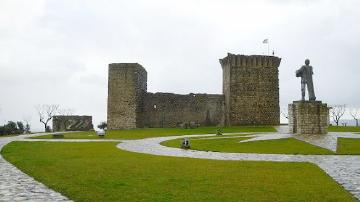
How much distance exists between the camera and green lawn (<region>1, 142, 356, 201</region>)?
11703 mm

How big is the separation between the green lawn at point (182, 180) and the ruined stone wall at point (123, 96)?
125ft

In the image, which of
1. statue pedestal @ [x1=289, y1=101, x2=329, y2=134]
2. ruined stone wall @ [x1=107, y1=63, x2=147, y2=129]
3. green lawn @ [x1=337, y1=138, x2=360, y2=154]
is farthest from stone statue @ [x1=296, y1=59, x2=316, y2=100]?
ruined stone wall @ [x1=107, y1=63, x2=147, y2=129]

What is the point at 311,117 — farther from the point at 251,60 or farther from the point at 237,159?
the point at 251,60

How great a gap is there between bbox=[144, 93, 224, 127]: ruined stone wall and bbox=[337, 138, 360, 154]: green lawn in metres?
32.7

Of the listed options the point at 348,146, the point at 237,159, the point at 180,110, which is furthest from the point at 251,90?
the point at 237,159

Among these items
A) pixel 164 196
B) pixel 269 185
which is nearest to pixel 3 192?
pixel 164 196

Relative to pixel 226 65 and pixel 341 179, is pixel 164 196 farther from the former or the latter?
pixel 226 65

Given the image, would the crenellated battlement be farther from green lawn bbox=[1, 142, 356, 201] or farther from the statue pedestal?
green lawn bbox=[1, 142, 356, 201]

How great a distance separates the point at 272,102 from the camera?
204ft

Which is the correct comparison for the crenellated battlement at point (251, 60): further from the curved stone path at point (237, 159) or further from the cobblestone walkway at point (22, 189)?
the cobblestone walkway at point (22, 189)

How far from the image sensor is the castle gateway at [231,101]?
60.9m

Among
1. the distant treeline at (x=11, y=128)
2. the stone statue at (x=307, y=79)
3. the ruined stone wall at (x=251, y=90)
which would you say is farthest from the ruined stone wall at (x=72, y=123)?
the stone statue at (x=307, y=79)

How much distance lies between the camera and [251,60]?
61.8m

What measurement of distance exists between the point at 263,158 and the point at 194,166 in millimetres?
4127
